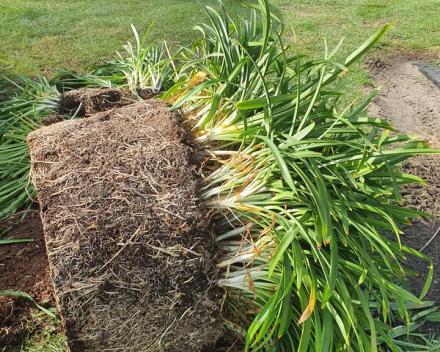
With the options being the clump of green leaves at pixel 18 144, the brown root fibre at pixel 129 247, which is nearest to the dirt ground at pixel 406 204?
the clump of green leaves at pixel 18 144

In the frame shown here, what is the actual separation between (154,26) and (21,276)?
4135mm

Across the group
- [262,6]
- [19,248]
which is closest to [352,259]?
[262,6]

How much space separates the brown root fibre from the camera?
178 centimetres

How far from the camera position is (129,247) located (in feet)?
5.87

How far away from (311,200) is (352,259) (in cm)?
31

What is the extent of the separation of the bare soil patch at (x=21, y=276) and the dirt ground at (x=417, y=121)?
6.47 feet

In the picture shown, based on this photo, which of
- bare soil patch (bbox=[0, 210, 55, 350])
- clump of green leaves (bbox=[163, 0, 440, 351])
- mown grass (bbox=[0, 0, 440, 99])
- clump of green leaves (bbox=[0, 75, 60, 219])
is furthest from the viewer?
mown grass (bbox=[0, 0, 440, 99])

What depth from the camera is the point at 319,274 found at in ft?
6.25

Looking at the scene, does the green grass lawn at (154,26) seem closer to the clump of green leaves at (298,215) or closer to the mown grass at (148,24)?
the mown grass at (148,24)

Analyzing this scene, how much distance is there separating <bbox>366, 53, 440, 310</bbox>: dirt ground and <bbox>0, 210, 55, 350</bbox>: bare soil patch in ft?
6.47

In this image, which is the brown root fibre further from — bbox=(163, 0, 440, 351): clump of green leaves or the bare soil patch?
the bare soil patch

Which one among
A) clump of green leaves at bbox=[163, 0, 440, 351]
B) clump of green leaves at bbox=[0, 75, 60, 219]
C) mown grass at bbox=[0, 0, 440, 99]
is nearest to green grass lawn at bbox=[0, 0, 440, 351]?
mown grass at bbox=[0, 0, 440, 99]

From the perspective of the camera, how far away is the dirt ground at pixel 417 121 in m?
2.95

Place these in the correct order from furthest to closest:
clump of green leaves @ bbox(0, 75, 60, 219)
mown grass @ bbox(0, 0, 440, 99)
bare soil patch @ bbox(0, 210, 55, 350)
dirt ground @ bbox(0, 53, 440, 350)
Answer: mown grass @ bbox(0, 0, 440, 99) → clump of green leaves @ bbox(0, 75, 60, 219) → dirt ground @ bbox(0, 53, 440, 350) → bare soil patch @ bbox(0, 210, 55, 350)
